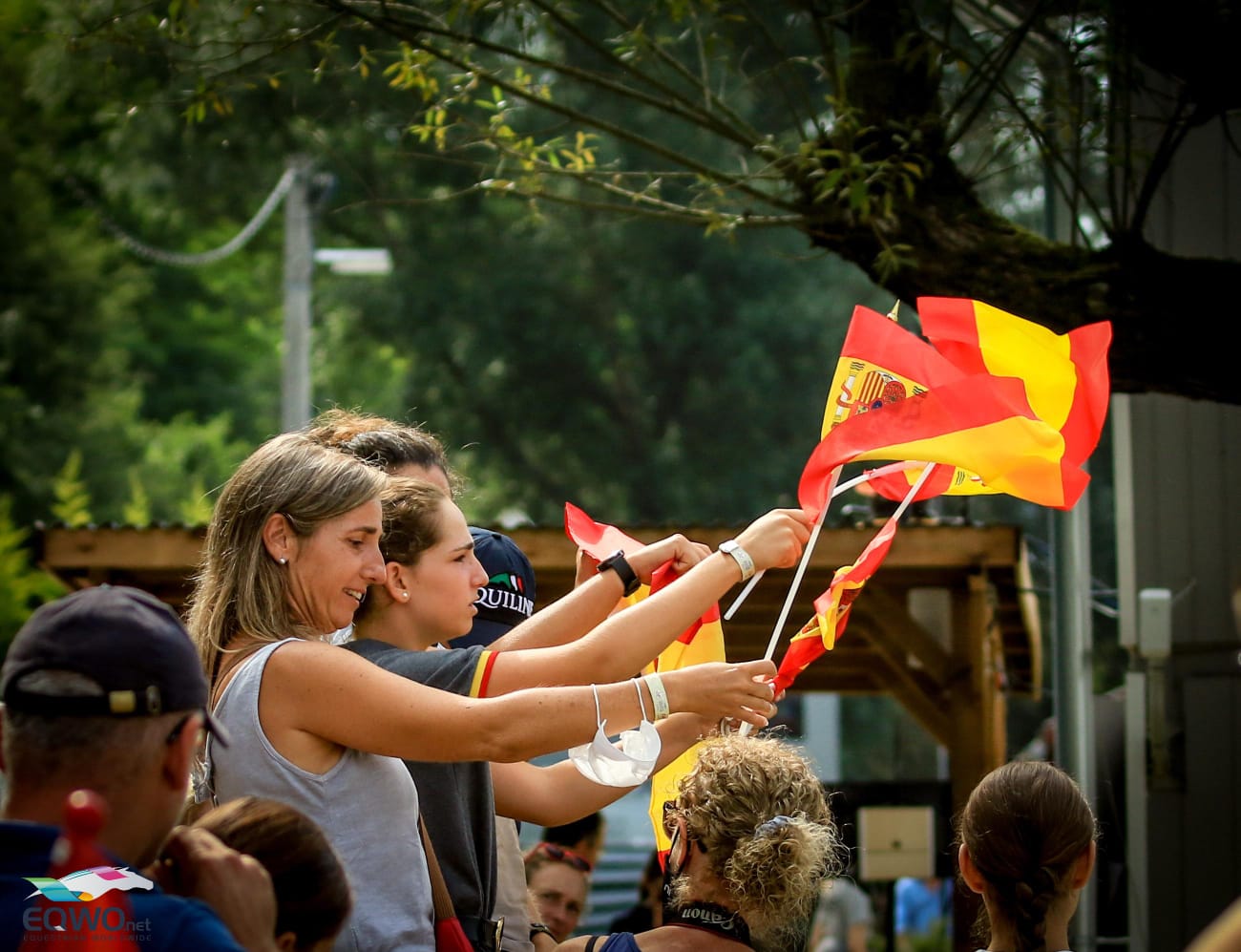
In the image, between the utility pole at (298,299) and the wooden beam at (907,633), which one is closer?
the wooden beam at (907,633)

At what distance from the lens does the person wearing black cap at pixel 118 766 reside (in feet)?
5.21

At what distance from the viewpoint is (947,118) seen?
4230mm

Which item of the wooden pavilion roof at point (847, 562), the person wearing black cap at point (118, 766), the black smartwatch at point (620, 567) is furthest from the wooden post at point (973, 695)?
the person wearing black cap at point (118, 766)

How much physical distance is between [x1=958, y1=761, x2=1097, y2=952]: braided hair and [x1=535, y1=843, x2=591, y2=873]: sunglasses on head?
2.76 m

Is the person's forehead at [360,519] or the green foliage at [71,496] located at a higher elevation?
the green foliage at [71,496]

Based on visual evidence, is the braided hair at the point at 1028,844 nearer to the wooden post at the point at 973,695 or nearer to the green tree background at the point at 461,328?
the wooden post at the point at 973,695

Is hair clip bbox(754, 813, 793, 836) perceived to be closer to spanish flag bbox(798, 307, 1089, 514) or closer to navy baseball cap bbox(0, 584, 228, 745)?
spanish flag bbox(798, 307, 1089, 514)

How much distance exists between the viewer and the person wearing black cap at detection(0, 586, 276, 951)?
159 cm

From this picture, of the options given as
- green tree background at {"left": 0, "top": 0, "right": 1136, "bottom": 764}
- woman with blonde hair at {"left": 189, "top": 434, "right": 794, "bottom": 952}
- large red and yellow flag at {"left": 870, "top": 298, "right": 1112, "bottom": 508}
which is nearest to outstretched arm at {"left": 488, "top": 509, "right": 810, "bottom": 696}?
woman with blonde hair at {"left": 189, "top": 434, "right": 794, "bottom": 952}

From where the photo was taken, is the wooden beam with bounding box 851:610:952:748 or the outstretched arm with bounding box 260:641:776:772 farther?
the wooden beam with bounding box 851:610:952:748

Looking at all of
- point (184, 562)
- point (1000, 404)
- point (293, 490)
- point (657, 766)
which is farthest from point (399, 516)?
point (184, 562)

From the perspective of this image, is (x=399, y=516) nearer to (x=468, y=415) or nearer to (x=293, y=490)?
(x=293, y=490)

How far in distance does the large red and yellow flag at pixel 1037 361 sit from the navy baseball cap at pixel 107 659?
2.02m

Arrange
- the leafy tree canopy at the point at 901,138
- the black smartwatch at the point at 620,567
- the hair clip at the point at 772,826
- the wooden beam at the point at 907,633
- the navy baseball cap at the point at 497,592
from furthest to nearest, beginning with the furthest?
the wooden beam at the point at 907,633, the leafy tree canopy at the point at 901,138, the navy baseball cap at the point at 497,592, the black smartwatch at the point at 620,567, the hair clip at the point at 772,826
